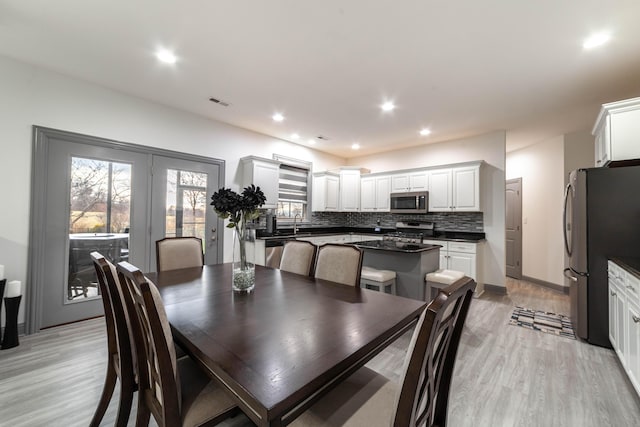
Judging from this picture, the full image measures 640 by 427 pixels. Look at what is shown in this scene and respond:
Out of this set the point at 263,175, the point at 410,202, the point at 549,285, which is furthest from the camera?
the point at 410,202

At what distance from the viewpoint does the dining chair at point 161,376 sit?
94 cm

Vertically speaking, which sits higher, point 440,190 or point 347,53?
point 347,53

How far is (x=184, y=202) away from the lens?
3.91m

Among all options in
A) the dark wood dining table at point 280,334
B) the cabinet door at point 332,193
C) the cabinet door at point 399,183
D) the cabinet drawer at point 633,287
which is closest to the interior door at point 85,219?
the dark wood dining table at point 280,334

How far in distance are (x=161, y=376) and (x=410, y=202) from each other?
492 cm

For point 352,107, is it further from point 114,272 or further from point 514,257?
point 514,257

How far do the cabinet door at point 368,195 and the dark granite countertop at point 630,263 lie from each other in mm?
3807

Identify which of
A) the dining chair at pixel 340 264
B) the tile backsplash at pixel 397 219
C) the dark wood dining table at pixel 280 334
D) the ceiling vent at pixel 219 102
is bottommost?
the dark wood dining table at pixel 280 334

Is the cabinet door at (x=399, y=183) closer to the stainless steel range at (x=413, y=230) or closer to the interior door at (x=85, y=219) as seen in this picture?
the stainless steel range at (x=413, y=230)

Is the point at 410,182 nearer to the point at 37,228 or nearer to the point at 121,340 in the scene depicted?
the point at 121,340

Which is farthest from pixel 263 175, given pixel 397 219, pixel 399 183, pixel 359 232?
pixel 397 219

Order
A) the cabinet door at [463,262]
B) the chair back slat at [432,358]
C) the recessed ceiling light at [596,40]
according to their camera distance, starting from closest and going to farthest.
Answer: the chair back slat at [432,358]
the recessed ceiling light at [596,40]
the cabinet door at [463,262]

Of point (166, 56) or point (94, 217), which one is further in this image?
point (94, 217)

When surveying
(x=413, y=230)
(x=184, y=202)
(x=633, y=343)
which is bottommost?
(x=633, y=343)
